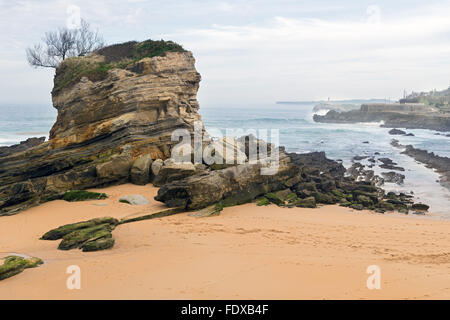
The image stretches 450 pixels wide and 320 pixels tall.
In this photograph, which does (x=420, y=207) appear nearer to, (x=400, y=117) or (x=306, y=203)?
(x=306, y=203)

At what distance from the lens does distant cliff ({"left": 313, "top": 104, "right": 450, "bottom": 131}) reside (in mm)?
62000

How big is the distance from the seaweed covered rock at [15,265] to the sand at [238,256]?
19cm

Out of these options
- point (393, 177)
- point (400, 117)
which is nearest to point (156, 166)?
point (393, 177)

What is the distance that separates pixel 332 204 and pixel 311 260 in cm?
839

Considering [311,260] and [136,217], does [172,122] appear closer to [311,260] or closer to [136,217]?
[136,217]

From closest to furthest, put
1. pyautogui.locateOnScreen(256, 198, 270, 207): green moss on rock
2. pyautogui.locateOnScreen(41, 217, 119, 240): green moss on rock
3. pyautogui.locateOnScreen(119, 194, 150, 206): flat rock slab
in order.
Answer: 1. pyautogui.locateOnScreen(41, 217, 119, 240): green moss on rock
2. pyautogui.locateOnScreen(119, 194, 150, 206): flat rock slab
3. pyautogui.locateOnScreen(256, 198, 270, 207): green moss on rock

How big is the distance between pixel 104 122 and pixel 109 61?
556cm

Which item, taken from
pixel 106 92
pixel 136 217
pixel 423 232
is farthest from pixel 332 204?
pixel 106 92

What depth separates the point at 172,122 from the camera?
62.2ft

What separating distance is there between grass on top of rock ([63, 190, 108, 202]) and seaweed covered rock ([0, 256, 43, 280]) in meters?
6.13

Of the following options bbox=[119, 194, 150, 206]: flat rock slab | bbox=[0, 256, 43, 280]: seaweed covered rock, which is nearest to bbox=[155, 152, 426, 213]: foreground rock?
bbox=[119, 194, 150, 206]: flat rock slab

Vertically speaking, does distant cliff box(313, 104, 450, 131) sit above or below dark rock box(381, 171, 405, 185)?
above

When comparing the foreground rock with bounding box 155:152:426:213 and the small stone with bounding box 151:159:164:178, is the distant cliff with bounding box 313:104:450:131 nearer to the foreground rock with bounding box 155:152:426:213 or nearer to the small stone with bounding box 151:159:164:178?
the foreground rock with bounding box 155:152:426:213

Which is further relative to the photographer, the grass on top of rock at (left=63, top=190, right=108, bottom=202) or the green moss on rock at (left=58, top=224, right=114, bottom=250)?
the grass on top of rock at (left=63, top=190, right=108, bottom=202)
